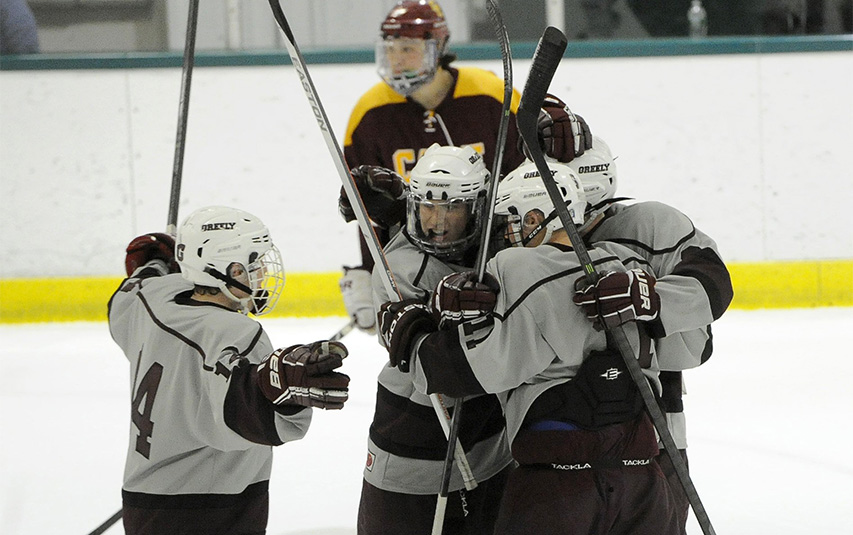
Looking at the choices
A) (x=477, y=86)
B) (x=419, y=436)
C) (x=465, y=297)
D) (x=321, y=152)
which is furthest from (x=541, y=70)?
(x=321, y=152)

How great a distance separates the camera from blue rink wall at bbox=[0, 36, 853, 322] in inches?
207

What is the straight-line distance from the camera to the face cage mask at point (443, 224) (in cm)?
193

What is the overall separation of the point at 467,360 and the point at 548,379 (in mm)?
148

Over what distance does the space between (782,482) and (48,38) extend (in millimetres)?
4245

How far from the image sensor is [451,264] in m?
2.00

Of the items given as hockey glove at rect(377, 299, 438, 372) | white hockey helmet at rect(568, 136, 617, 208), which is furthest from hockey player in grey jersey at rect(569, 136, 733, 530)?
hockey glove at rect(377, 299, 438, 372)

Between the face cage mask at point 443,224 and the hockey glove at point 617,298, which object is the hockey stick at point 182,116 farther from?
the hockey glove at point 617,298

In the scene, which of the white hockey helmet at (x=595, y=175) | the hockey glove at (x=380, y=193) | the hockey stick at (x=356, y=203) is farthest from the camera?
the hockey glove at (x=380, y=193)

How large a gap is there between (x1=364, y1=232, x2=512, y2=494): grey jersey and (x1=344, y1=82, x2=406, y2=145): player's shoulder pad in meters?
1.09

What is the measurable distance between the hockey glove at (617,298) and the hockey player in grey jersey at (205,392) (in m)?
0.45

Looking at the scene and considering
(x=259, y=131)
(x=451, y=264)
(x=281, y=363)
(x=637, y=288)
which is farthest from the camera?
(x=259, y=131)

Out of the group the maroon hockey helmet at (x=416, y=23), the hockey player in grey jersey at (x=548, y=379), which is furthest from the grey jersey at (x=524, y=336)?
the maroon hockey helmet at (x=416, y=23)

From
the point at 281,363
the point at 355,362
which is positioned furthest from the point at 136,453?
the point at 355,362

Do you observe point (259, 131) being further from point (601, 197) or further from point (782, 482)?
point (601, 197)
